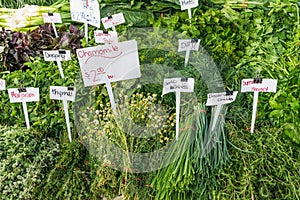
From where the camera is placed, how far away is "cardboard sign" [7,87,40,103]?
224cm

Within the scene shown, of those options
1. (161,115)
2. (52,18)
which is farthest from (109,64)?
(52,18)

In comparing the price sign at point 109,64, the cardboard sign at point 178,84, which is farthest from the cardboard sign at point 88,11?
the cardboard sign at point 178,84

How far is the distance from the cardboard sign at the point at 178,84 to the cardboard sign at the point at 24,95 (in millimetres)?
730

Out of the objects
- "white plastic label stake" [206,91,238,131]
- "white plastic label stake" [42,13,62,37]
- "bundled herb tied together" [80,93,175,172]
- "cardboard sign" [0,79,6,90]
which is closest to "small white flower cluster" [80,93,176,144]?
"bundled herb tied together" [80,93,175,172]

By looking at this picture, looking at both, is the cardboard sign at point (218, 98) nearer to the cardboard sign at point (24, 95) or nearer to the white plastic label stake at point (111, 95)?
the white plastic label stake at point (111, 95)

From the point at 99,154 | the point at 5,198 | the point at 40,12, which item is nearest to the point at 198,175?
the point at 99,154

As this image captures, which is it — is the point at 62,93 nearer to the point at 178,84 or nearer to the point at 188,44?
Result: the point at 178,84

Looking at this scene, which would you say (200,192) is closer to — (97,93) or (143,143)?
(143,143)

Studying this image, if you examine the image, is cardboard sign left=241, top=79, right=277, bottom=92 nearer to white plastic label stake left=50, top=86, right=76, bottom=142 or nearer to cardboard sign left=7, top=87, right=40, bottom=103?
white plastic label stake left=50, top=86, right=76, bottom=142

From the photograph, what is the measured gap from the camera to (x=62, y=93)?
220 cm

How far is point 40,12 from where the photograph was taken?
3.39 m

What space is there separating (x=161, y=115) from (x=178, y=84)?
0.73 feet

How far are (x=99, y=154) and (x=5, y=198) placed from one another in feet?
1.65

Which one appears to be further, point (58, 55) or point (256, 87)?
point (58, 55)
